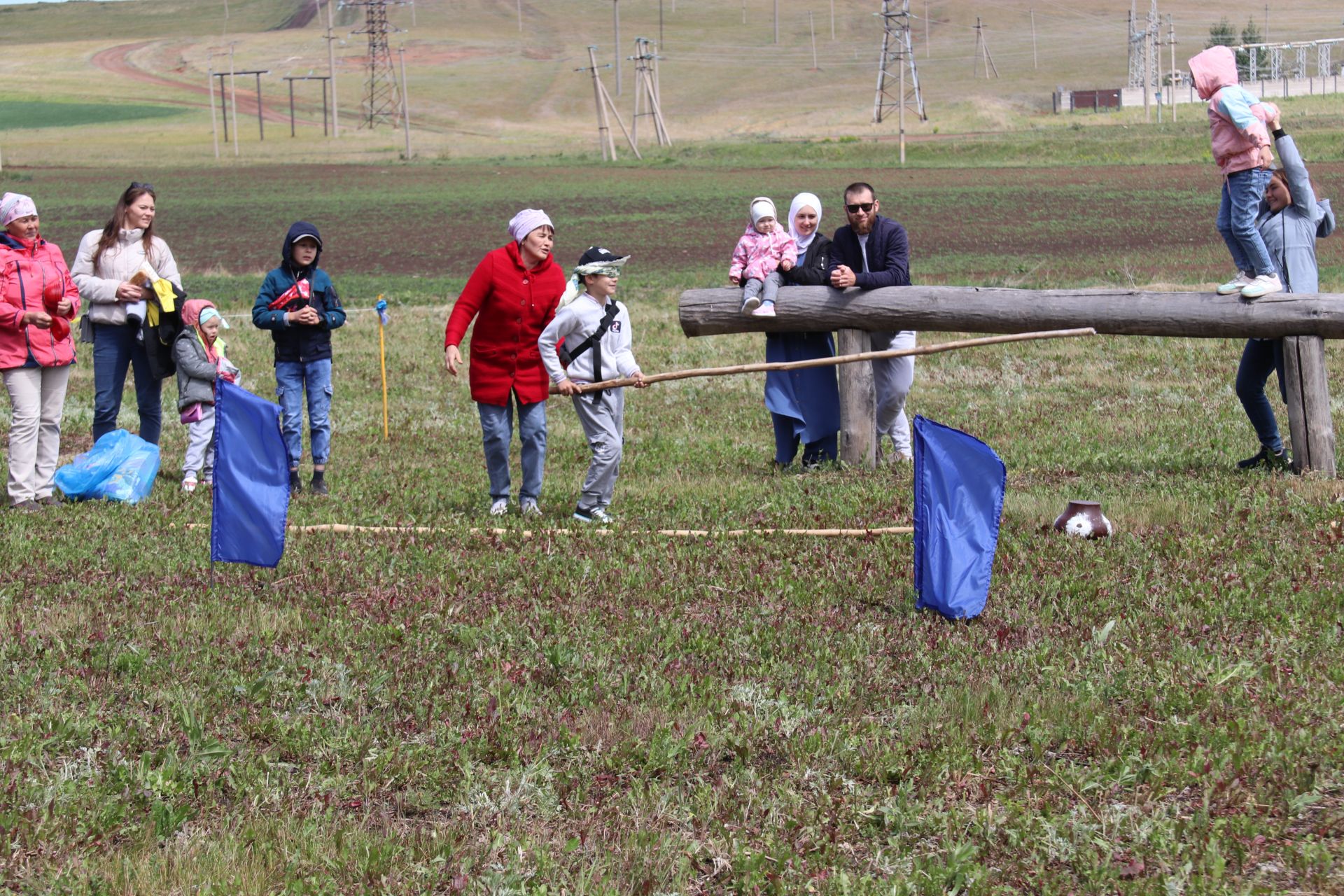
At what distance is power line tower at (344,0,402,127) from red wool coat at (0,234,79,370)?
3730 inches

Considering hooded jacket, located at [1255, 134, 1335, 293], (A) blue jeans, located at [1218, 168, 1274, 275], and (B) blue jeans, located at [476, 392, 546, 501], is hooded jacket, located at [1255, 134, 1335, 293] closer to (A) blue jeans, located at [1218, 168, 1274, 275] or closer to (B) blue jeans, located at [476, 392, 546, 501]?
(A) blue jeans, located at [1218, 168, 1274, 275]

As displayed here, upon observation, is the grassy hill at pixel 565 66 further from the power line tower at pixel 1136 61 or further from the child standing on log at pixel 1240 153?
the child standing on log at pixel 1240 153

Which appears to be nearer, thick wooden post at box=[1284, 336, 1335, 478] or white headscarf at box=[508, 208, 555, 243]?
white headscarf at box=[508, 208, 555, 243]

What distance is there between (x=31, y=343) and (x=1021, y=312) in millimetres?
6549

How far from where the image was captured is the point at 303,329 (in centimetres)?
1074

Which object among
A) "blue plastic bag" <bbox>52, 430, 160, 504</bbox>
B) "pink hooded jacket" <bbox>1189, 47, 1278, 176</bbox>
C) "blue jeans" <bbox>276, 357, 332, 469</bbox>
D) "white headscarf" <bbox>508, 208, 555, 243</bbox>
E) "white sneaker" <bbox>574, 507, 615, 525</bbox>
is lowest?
"white sneaker" <bbox>574, 507, 615, 525</bbox>

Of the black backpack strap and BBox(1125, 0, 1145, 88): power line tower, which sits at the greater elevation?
BBox(1125, 0, 1145, 88): power line tower

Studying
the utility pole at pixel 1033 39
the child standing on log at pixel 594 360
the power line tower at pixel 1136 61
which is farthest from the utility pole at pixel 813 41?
the child standing on log at pixel 594 360

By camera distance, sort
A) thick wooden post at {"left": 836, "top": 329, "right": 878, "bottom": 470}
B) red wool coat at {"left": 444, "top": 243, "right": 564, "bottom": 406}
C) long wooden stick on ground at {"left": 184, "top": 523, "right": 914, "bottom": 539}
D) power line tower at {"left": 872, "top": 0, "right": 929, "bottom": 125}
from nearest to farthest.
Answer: long wooden stick on ground at {"left": 184, "top": 523, "right": 914, "bottom": 539} → red wool coat at {"left": 444, "top": 243, "right": 564, "bottom": 406} → thick wooden post at {"left": 836, "top": 329, "right": 878, "bottom": 470} → power line tower at {"left": 872, "top": 0, "right": 929, "bottom": 125}

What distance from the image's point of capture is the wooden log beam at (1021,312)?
31.3 ft

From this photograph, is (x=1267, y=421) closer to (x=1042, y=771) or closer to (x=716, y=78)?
(x=1042, y=771)

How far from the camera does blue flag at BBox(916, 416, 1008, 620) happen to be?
652 centimetres

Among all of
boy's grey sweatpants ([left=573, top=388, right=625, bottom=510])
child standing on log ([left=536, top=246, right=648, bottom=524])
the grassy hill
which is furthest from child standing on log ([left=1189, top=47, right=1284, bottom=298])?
the grassy hill

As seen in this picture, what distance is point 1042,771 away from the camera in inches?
195
